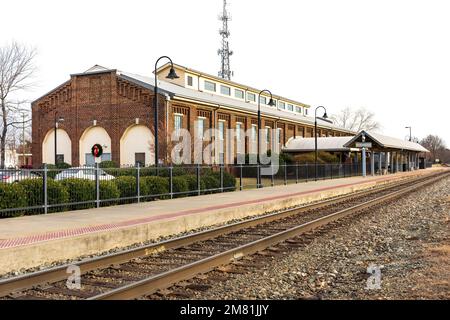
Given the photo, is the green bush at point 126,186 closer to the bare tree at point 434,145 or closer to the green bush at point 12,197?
the green bush at point 12,197

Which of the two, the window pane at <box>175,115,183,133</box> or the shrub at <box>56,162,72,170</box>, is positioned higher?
the window pane at <box>175,115,183,133</box>

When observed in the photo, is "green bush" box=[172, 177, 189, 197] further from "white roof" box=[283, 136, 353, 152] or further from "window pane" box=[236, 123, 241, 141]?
"white roof" box=[283, 136, 353, 152]

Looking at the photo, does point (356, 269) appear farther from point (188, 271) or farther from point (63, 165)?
point (63, 165)

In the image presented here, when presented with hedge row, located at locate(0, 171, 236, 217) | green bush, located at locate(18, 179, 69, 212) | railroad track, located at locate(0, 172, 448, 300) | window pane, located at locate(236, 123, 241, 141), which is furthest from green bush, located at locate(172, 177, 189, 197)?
window pane, located at locate(236, 123, 241, 141)

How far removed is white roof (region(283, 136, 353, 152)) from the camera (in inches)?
2153

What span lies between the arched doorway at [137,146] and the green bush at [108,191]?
73.6 feet

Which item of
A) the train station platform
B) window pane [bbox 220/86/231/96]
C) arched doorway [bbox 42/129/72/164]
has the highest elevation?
window pane [bbox 220/86/231/96]

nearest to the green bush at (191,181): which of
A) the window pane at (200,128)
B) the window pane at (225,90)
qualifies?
the window pane at (200,128)

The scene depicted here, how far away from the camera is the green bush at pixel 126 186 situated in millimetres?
17984

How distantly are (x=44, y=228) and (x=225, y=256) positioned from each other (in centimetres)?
484

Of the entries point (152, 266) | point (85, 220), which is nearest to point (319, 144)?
point (85, 220)

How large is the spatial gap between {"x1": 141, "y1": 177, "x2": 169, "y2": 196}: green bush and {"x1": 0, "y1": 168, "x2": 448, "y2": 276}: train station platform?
1.38 metres

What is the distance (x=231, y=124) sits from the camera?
157 feet

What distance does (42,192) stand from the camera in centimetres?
1459
